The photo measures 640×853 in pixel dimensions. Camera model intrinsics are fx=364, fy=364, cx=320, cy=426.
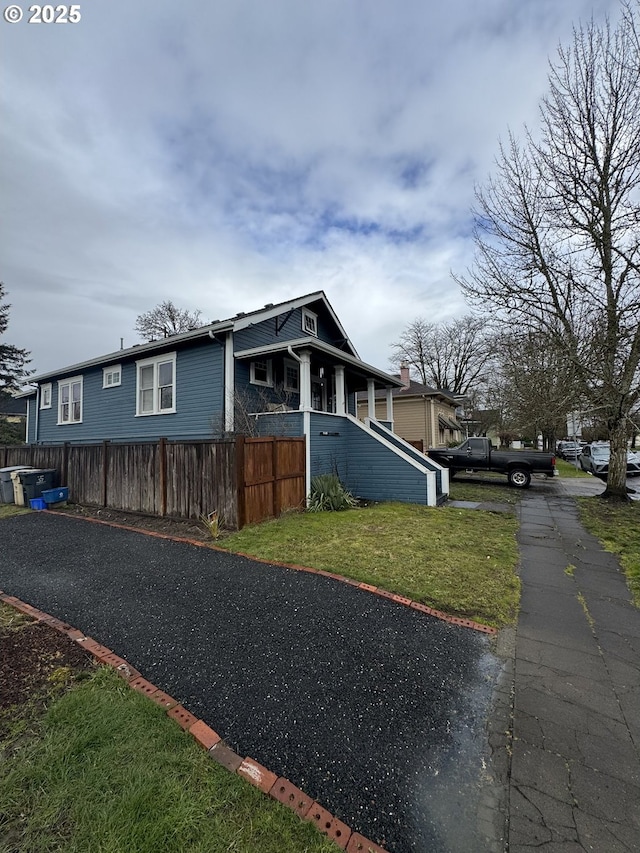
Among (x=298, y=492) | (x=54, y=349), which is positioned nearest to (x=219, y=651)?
(x=298, y=492)

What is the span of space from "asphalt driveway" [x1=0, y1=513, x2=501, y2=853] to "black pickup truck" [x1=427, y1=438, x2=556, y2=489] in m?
11.7

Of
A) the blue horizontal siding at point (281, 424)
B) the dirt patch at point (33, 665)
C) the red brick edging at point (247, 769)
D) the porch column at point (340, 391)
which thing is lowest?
the dirt patch at point (33, 665)

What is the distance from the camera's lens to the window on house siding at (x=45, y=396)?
51.4 feet

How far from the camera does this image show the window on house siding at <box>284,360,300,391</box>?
12133mm

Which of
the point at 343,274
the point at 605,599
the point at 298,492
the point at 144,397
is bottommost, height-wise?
the point at 605,599

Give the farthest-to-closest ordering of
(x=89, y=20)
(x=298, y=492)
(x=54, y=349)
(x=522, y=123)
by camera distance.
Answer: (x=54, y=349) < (x=522, y=123) < (x=298, y=492) < (x=89, y=20)

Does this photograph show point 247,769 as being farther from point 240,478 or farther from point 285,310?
point 285,310

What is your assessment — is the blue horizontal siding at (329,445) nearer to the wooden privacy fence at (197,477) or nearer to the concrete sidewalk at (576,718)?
the wooden privacy fence at (197,477)

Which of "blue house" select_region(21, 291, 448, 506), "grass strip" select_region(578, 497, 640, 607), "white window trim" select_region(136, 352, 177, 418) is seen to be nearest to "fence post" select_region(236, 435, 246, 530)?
"blue house" select_region(21, 291, 448, 506)

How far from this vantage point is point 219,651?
10.1 ft

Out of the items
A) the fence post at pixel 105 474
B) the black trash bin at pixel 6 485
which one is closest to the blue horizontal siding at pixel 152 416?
Answer: the fence post at pixel 105 474

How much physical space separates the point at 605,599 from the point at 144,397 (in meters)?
12.3

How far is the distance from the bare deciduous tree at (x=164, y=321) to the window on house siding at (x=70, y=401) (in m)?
15.1

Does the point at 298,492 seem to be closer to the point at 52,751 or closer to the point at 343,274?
the point at 52,751
